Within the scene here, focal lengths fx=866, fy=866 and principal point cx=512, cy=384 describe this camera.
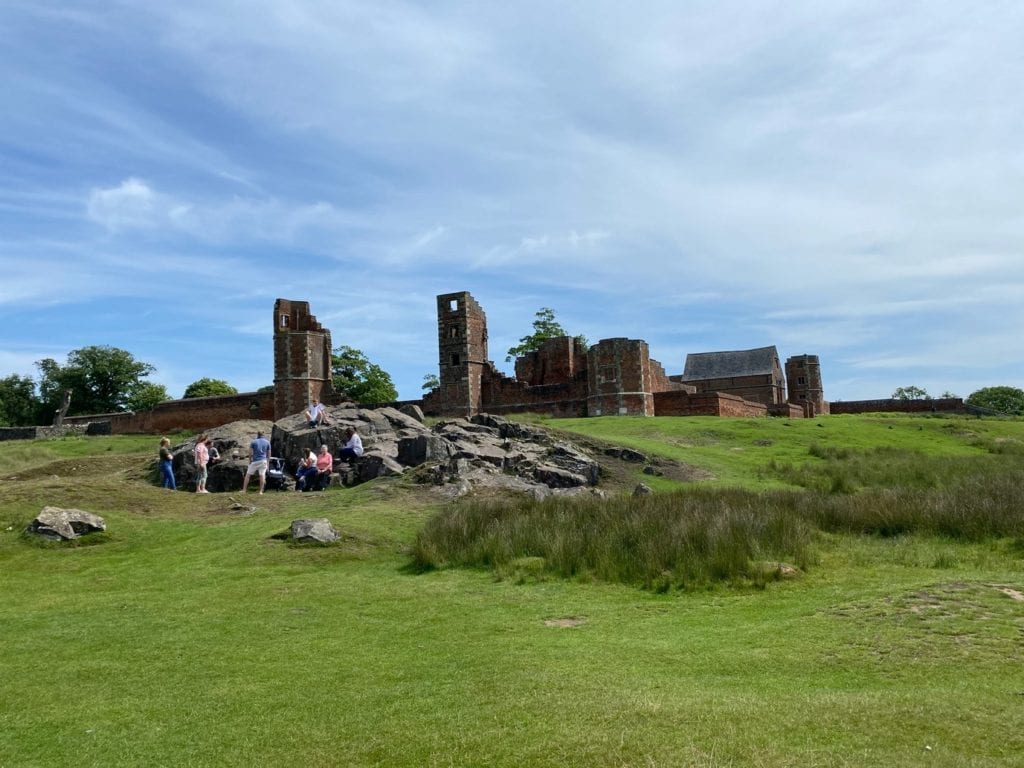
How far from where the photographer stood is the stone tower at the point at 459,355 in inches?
1916

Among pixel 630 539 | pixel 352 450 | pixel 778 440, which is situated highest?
pixel 352 450

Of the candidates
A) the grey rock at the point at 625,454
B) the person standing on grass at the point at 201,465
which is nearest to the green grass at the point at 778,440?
the grey rock at the point at 625,454

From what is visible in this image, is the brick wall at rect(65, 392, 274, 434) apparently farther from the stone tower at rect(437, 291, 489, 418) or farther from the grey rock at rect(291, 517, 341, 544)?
the grey rock at rect(291, 517, 341, 544)

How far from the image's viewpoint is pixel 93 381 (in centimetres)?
7781

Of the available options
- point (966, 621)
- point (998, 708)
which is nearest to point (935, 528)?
point (966, 621)

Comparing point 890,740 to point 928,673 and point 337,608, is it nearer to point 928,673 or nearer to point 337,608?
point 928,673

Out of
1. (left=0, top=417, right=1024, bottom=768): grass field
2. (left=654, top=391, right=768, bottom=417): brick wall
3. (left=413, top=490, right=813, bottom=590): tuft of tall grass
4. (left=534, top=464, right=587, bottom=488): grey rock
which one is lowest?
(left=0, top=417, right=1024, bottom=768): grass field

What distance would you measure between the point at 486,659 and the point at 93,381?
79733 millimetres

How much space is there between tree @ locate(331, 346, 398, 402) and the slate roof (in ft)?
83.3

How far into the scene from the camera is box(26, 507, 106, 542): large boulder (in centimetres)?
1407

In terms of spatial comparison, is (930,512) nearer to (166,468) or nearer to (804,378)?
(166,468)

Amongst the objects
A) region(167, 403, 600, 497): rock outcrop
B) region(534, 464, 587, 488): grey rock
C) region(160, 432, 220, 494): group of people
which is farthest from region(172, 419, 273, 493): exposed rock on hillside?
region(534, 464, 587, 488): grey rock

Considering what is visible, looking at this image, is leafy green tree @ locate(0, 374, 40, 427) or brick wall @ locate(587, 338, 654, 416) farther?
leafy green tree @ locate(0, 374, 40, 427)

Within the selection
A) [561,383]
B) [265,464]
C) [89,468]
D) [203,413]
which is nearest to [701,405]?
[561,383]
